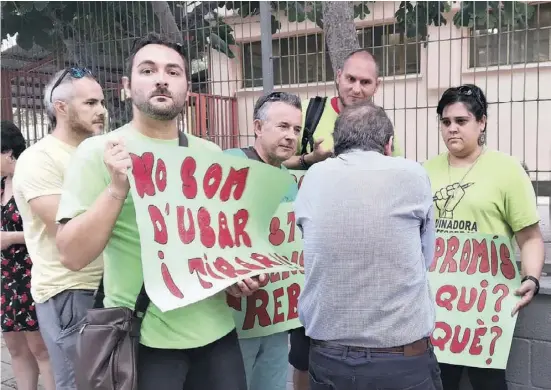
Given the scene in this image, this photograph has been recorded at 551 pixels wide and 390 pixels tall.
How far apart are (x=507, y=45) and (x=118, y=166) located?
2.84 meters

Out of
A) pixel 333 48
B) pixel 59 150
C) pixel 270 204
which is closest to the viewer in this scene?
pixel 270 204

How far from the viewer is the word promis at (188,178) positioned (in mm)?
1659

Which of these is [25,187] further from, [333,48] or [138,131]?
[333,48]

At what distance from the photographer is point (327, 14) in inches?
171

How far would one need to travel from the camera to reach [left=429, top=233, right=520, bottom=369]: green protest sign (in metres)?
2.32

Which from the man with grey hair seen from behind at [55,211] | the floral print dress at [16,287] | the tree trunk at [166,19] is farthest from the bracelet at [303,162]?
the tree trunk at [166,19]

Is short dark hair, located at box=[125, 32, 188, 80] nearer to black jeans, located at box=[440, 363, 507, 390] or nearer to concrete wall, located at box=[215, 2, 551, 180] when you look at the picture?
black jeans, located at box=[440, 363, 507, 390]

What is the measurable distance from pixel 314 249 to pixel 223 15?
311 cm

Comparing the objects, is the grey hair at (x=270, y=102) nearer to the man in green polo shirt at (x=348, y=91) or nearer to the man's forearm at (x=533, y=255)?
the man in green polo shirt at (x=348, y=91)

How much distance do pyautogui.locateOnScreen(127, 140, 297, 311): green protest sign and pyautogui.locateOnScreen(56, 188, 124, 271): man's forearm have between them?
8cm

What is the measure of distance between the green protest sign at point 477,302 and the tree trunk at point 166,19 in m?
2.95

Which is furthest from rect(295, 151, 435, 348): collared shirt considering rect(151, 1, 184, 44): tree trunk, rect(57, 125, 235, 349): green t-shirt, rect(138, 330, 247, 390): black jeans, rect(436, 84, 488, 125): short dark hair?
rect(151, 1, 184, 44): tree trunk

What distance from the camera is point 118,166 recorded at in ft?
5.08

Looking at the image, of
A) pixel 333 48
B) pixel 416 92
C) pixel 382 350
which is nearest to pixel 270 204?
pixel 382 350
